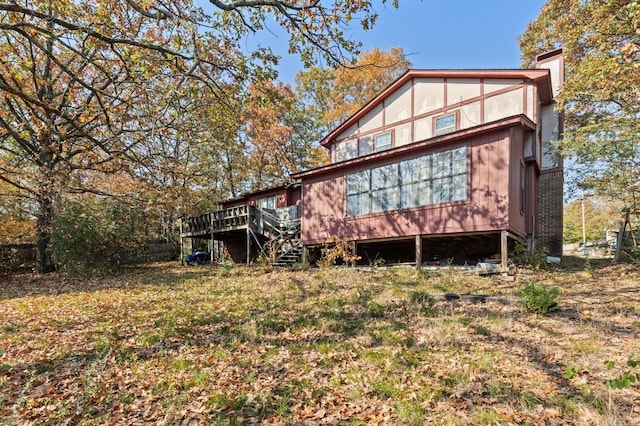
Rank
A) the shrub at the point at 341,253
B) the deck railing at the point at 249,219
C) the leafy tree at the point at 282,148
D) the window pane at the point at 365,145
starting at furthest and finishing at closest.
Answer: the leafy tree at the point at 282,148
the deck railing at the point at 249,219
the window pane at the point at 365,145
the shrub at the point at 341,253

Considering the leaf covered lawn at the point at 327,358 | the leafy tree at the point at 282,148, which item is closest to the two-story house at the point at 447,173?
the leaf covered lawn at the point at 327,358

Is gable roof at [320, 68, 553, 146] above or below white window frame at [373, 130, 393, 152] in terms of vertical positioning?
above

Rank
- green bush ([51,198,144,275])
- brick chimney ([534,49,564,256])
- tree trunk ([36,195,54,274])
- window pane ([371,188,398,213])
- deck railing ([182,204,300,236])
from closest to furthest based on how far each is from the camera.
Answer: window pane ([371,188,398,213]), green bush ([51,198,144,275]), brick chimney ([534,49,564,256]), tree trunk ([36,195,54,274]), deck railing ([182,204,300,236])

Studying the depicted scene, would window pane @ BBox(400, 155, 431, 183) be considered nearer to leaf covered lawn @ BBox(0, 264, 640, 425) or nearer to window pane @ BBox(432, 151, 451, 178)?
window pane @ BBox(432, 151, 451, 178)

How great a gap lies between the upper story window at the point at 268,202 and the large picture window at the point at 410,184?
27.8 feet

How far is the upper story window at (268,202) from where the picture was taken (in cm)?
2036

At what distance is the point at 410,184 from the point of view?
11.1 metres

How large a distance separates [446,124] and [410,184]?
13.4 ft

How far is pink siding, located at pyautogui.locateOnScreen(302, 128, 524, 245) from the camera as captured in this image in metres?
9.30

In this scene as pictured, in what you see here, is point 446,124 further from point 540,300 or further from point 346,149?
point 540,300

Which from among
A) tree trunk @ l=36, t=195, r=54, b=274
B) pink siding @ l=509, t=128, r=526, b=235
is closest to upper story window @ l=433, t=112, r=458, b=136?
pink siding @ l=509, t=128, r=526, b=235

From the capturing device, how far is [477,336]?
17.0 ft

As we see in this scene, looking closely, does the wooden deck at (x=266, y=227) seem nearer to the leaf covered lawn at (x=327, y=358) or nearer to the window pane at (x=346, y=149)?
the window pane at (x=346, y=149)

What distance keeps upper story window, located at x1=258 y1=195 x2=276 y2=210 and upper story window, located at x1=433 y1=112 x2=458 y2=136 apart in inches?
406
